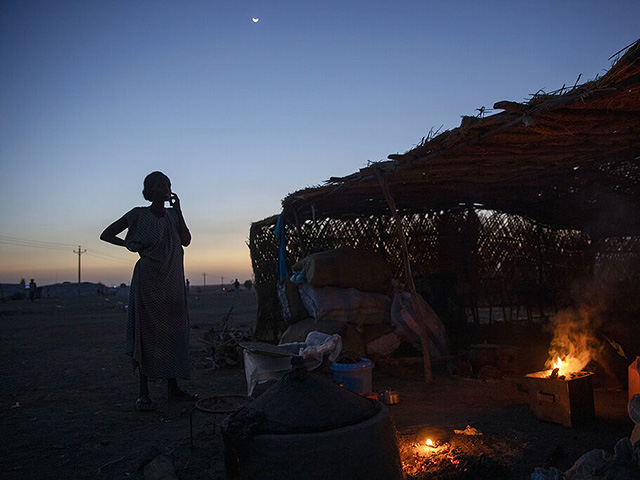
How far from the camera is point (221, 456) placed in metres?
2.76

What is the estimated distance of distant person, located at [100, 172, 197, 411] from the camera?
3.71 m

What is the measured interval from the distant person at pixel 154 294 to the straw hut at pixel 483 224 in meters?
2.14

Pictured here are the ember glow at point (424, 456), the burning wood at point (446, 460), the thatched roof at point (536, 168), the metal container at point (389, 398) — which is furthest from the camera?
the metal container at point (389, 398)

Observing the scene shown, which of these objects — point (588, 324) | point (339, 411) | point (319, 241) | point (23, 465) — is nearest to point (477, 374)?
point (588, 324)

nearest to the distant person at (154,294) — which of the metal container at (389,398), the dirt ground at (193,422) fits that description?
the dirt ground at (193,422)

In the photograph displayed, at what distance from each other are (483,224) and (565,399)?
442cm

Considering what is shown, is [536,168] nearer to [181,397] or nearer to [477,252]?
[477,252]

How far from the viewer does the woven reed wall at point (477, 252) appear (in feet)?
23.3

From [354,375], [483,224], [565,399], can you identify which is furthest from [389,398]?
[483,224]

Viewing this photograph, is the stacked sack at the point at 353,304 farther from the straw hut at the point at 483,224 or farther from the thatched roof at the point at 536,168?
the thatched roof at the point at 536,168

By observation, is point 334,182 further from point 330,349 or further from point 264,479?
point 264,479

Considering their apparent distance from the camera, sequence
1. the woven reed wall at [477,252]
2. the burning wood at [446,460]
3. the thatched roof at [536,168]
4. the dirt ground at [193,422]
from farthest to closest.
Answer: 1. the woven reed wall at [477,252]
2. the thatched roof at [536,168]
3. the dirt ground at [193,422]
4. the burning wood at [446,460]

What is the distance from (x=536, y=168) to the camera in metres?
5.12

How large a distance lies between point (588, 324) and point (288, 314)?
3.39 m
